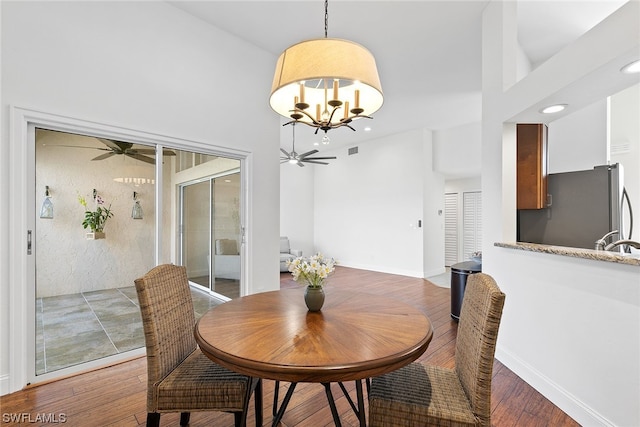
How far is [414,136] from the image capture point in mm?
6301

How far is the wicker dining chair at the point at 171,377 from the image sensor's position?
1.35 metres

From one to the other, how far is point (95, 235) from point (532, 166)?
13.3ft

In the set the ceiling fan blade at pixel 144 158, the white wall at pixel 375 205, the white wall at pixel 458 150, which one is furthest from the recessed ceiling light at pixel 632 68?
the white wall at pixel 375 205

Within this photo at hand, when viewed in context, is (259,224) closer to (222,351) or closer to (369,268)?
(222,351)

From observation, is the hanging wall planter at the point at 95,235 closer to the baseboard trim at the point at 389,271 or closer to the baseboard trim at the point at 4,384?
the baseboard trim at the point at 4,384

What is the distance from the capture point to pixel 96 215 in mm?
2699

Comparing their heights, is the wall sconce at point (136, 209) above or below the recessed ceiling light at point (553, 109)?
below

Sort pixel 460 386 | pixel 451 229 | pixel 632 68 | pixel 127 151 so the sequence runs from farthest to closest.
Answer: pixel 451 229 < pixel 127 151 < pixel 632 68 < pixel 460 386

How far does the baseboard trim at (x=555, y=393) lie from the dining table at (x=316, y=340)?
1.24 m

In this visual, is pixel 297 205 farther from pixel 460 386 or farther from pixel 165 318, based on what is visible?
pixel 460 386

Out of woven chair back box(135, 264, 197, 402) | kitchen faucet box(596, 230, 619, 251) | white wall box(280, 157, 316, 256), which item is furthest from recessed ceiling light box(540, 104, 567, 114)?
white wall box(280, 157, 316, 256)

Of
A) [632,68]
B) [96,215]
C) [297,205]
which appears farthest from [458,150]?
[96,215]

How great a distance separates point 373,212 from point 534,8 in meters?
4.77

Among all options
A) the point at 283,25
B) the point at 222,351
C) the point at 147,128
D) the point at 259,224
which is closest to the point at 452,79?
the point at 283,25
